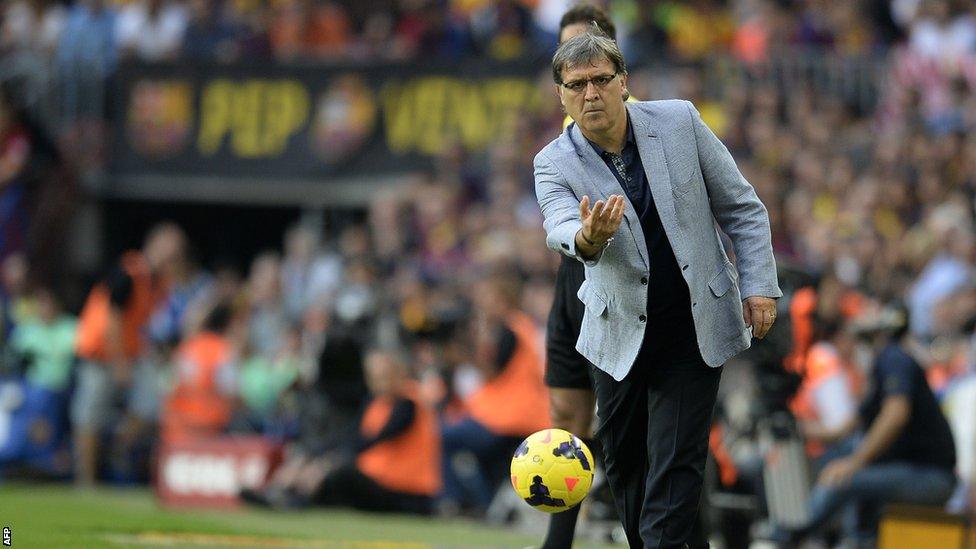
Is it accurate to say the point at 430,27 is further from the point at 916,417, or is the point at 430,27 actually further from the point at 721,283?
the point at 721,283

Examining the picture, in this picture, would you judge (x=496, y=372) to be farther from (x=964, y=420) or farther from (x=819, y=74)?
(x=819, y=74)

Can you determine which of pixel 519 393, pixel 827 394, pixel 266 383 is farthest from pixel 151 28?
pixel 827 394

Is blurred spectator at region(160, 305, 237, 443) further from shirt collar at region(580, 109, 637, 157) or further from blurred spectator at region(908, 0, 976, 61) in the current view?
shirt collar at region(580, 109, 637, 157)

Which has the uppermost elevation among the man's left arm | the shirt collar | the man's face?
the man's face

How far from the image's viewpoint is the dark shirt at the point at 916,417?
1095cm

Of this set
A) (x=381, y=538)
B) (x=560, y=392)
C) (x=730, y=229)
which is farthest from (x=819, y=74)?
(x=730, y=229)

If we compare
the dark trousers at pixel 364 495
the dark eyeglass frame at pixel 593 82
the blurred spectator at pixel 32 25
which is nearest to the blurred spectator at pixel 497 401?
the dark trousers at pixel 364 495

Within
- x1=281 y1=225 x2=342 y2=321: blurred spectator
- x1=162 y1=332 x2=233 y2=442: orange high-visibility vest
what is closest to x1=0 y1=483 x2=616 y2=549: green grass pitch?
x1=162 y1=332 x2=233 y2=442: orange high-visibility vest

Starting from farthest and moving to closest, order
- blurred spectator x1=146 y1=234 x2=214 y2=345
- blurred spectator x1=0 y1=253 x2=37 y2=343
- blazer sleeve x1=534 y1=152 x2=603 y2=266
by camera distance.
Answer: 1. blurred spectator x1=0 y1=253 x2=37 y2=343
2. blurred spectator x1=146 y1=234 x2=214 y2=345
3. blazer sleeve x1=534 y1=152 x2=603 y2=266

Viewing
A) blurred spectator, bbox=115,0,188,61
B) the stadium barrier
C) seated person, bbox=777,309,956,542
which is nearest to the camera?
seated person, bbox=777,309,956,542

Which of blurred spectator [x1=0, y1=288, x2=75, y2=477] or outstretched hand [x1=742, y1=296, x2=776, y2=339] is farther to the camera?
blurred spectator [x1=0, y1=288, x2=75, y2=477]

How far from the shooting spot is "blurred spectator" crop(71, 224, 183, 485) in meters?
17.9

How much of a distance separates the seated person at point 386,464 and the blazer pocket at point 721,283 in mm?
8220

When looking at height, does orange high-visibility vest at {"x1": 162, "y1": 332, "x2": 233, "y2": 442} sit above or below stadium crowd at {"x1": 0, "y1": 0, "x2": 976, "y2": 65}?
below
